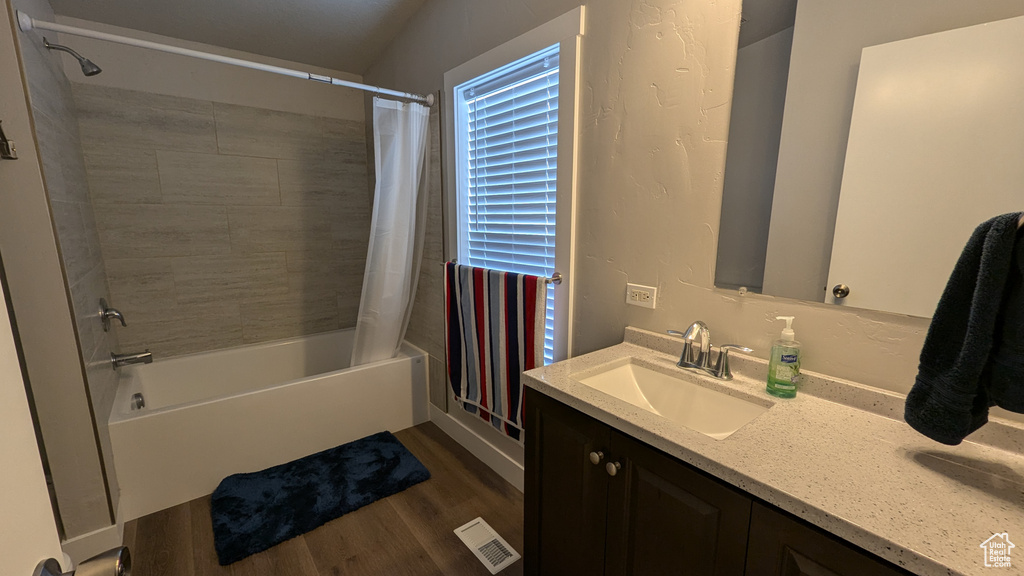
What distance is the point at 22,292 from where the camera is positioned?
4.42ft

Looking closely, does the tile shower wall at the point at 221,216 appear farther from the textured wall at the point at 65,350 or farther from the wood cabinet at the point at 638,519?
the wood cabinet at the point at 638,519

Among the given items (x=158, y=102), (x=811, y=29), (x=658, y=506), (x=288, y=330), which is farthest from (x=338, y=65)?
(x=658, y=506)

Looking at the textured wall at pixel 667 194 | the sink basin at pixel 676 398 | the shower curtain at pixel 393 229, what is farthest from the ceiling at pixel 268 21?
the sink basin at pixel 676 398

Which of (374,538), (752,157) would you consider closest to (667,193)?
(752,157)

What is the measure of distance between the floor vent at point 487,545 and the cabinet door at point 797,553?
111 cm

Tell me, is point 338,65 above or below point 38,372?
above

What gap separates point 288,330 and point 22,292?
167 centimetres

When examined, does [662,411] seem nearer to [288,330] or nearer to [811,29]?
[811,29]

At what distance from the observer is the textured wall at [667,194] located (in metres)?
1.01

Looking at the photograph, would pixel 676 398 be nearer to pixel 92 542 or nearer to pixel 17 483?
pixel 17 483

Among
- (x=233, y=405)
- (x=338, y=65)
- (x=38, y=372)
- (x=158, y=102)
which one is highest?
(x=338, y=65)

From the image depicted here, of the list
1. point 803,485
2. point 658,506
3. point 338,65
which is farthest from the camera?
point 338,65

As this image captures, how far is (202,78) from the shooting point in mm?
2494

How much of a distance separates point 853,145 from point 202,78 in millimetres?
3276
